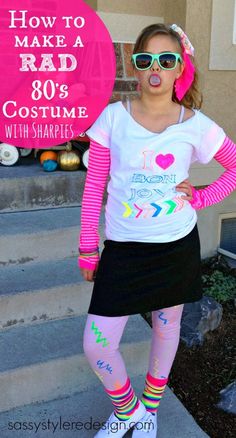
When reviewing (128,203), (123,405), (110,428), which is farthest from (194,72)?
(110,428)

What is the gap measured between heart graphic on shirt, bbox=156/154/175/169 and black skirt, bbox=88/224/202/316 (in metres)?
0.29

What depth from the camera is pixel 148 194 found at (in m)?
1.75

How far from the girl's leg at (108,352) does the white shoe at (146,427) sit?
0.57 feet

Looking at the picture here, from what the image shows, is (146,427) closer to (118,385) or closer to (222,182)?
(118,385)

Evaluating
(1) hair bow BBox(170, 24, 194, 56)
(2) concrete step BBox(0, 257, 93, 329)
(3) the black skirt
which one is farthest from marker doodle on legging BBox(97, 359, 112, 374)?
(1) hair bow BBox(170, 24, 194, 56)

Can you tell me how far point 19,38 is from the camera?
3.56 meters

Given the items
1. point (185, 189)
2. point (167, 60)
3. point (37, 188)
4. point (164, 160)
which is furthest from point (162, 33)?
point (37, 188)

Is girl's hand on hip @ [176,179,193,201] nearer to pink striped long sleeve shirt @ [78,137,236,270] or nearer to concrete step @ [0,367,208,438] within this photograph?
pink striped long sleeve shirt @ [78,137,236,270]

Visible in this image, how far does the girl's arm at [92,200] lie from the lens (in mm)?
1812

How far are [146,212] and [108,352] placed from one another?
1.74 ft

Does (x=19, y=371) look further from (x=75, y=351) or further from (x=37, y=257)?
(x=37, y=257)

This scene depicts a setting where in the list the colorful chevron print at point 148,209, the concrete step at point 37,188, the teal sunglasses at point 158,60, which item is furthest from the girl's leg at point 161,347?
the concrete step at point 37,188

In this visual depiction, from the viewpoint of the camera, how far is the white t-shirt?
1.73m

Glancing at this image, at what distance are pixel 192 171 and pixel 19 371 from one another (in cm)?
220
